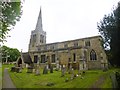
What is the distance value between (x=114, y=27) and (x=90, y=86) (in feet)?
24.2

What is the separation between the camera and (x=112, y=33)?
1443 centimetres

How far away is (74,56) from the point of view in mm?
25047

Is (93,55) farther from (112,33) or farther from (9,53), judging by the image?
(9,53)

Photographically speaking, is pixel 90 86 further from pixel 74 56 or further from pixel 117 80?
pixel 74 56

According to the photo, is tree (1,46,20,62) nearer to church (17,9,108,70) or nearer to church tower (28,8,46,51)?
church (17,9,108,70)

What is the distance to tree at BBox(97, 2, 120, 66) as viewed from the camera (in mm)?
13680

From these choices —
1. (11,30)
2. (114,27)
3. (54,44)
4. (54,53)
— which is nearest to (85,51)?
(54,53)

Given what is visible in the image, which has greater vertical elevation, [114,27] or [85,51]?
[114,27]

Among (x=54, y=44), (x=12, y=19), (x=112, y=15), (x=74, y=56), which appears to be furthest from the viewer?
(x=54, y=44)

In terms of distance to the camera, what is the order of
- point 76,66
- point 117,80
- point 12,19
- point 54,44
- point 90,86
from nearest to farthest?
1. point 90,86
2. point 117,80
3. point 12,19
4. point 76,66
5. point 54,44

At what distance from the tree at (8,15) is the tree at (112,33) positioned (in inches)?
330

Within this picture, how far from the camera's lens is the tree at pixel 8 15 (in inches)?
471

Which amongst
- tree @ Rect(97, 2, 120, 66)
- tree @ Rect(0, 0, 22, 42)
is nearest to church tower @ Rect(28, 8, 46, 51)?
tree @ Rect(97, 2, 120, 66)

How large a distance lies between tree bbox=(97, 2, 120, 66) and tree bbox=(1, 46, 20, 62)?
30.2 feet
